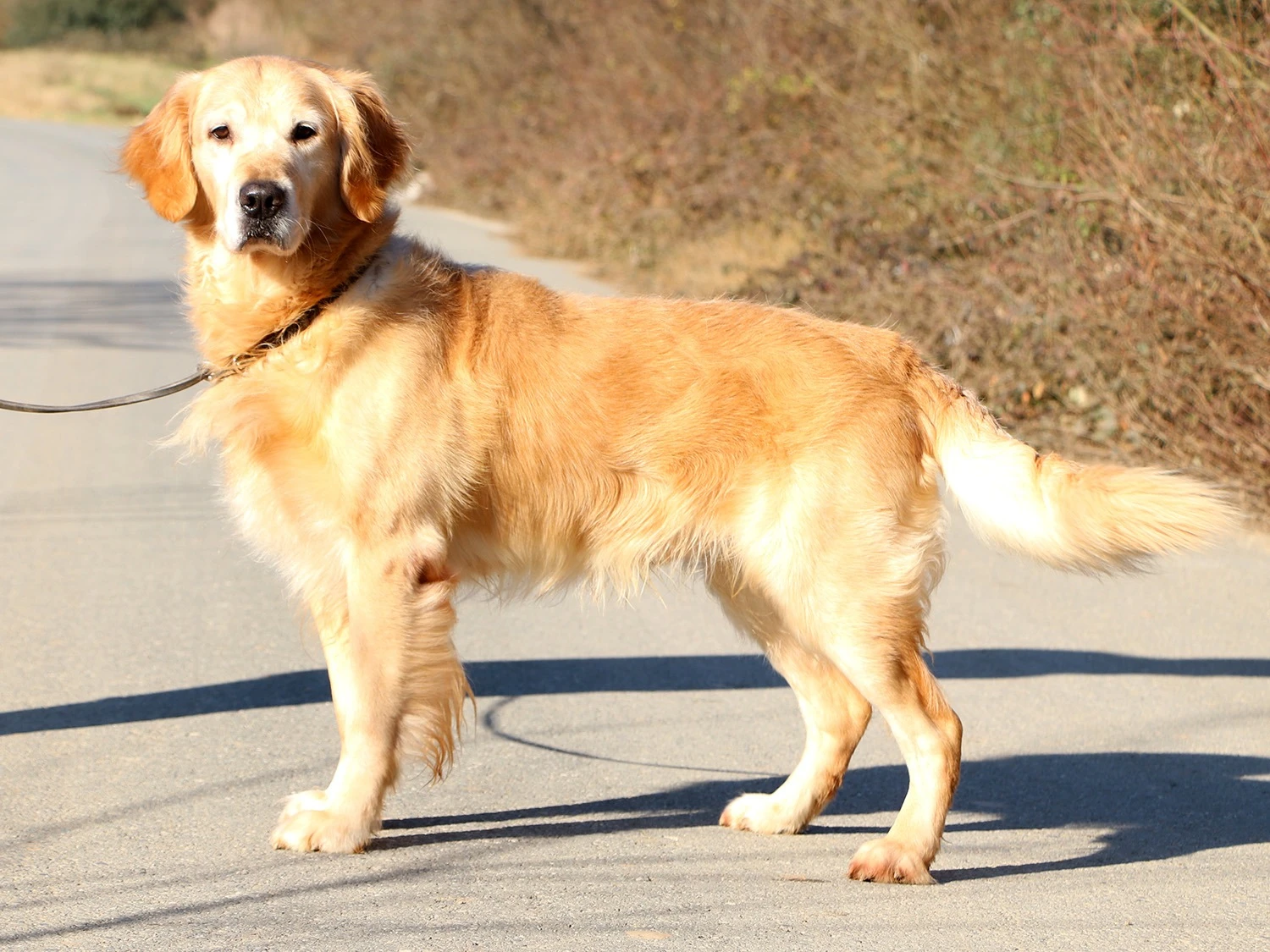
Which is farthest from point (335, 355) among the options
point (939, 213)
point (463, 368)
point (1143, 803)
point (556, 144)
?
point (556, 144)

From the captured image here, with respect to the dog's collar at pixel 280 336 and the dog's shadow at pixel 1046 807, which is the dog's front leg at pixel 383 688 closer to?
the dog's shadow at pixel 1046 807

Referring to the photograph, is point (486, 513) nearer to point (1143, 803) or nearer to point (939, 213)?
point (1143, 803)

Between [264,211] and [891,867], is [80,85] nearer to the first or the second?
[264,211]

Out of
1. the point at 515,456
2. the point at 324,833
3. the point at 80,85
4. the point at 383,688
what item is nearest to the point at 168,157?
the point at 515,456

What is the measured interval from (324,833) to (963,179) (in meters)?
10.3

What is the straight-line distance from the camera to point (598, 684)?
5.76 meters

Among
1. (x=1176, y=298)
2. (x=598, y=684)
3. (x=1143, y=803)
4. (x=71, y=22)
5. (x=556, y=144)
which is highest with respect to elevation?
(x=1176, y=298)

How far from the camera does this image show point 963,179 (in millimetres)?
12984

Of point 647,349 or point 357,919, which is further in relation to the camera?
point 647,349

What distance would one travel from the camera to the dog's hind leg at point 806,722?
14.5 feet

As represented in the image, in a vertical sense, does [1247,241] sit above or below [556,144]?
above

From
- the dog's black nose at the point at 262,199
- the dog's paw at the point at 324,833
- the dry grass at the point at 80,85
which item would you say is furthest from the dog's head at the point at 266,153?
the dry grass at the point at 80,85

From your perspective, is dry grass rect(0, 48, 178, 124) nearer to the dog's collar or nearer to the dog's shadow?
the dog's collar

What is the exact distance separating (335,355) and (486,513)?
598mm
